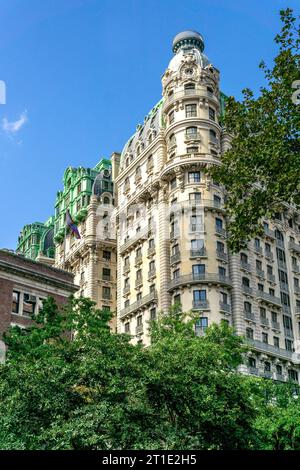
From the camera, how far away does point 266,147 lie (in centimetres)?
2594

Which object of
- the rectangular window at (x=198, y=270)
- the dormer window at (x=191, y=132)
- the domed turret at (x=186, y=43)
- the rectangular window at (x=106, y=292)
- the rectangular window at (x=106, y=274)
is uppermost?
the domed turret at (x=186, y=43)

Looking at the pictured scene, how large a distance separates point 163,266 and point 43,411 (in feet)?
141

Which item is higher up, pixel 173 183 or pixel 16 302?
pixel 173 183

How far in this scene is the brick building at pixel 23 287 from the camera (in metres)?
42.8

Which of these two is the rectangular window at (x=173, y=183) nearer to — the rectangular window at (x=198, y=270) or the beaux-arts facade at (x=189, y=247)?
the beaux-arts facade at (x=189, y=247)

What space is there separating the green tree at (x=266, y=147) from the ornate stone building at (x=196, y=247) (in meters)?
32.2

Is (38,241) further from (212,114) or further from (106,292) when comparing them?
(212,114)

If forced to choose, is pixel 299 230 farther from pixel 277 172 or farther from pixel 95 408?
pixel 95 408

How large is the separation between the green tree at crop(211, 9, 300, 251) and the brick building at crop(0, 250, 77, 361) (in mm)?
20384

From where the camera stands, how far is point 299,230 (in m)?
76.2

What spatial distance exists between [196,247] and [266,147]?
36.1 m

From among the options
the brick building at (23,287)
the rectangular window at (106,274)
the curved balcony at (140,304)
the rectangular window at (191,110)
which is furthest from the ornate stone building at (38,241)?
the brick building at (23,287)

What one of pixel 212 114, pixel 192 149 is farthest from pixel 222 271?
pixel 212 114
